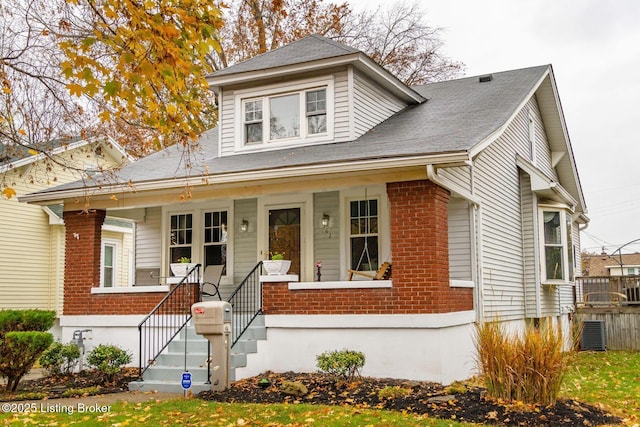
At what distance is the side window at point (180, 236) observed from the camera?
50.0ft

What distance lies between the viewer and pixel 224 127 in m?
15.0

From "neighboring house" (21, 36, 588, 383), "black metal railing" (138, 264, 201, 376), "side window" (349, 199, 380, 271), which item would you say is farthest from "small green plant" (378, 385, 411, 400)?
"black metal railing" (138, 264, 201, 376)

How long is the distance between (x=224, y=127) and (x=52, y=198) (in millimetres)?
3874

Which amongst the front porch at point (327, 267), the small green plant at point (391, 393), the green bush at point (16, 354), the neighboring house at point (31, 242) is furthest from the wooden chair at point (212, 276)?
the neighboring house at point (31, 242)

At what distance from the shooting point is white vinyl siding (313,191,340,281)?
1373 centimetres

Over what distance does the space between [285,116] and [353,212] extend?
260 cm

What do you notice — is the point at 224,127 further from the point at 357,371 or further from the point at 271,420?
the point at 271,420

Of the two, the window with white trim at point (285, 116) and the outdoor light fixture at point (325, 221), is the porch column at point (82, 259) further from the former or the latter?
the outdoor light fixture at point (325, 221)

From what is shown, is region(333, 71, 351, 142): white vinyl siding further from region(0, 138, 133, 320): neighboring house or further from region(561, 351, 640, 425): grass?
region(0, 138, 133, 320): neighboring house

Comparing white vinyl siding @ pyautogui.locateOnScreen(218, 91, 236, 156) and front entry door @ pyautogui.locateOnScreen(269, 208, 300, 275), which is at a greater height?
white vinyl siding @ pyautogui.locateOnScreen(218, 91, 236, 156)

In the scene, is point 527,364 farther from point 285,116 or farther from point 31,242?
point 31,242

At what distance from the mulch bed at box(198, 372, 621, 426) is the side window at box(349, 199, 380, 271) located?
9.72 feet

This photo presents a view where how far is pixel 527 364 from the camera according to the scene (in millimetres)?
8055

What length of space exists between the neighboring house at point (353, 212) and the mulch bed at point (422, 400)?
59 centimetres
